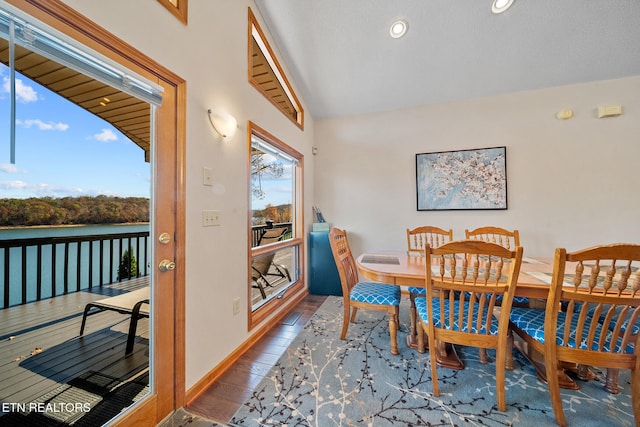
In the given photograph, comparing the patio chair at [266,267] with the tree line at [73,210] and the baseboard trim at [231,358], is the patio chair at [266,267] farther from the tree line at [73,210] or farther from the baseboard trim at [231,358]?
the tree line at [73,210]

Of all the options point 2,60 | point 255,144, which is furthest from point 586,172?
point 2,60

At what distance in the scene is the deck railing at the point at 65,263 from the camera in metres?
0.91

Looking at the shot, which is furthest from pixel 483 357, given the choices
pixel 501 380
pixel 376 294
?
pixel 376 294

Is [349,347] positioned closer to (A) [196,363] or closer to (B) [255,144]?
(A) [196,363]

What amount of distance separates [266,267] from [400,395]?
176cm

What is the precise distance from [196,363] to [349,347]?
121cm

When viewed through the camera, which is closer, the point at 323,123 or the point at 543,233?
the point at 543,233

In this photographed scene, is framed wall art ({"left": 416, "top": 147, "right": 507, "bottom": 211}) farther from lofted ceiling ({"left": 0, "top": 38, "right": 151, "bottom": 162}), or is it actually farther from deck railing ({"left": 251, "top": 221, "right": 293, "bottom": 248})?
lofted ceiling ({"left": 0, "top": 38, "right": 151, "bottom": 162})

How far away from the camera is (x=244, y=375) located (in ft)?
5.81

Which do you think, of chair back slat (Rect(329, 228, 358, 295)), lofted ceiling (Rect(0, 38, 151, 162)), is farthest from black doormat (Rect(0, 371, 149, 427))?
chair back slat (Rect(329, 228, 358, 295))

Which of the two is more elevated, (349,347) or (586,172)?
(586,172)

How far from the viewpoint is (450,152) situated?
3309 millimetres

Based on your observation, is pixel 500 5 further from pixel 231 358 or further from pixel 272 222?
pixel 231 358

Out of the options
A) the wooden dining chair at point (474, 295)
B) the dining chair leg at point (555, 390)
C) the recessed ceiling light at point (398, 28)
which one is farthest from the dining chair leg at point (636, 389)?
the recessed ceiling light at point (398, 28)
